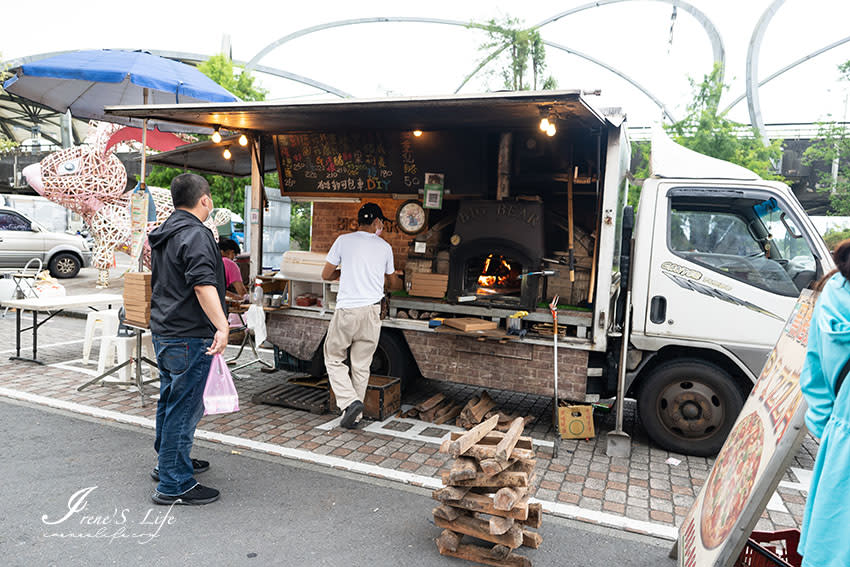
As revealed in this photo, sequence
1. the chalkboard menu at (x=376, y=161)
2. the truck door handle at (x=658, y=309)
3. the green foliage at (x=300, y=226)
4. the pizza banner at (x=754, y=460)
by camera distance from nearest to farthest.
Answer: the pizza banner at (x=754, y=460)
the truck door handle at (x=658, y=309)
the chalkboard menu at (x=376, y=161)
the green foliage at (x=300, y=226)

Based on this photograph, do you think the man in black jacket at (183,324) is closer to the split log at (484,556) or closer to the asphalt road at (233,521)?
the asphalt road at (233,521)

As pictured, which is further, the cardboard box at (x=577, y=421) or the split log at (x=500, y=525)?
the cardboard box at (x=577, y=421)

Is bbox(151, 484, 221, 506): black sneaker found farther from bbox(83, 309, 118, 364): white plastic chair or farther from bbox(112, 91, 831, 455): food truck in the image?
bbox(83, 309, 118, 364): white plastic chair

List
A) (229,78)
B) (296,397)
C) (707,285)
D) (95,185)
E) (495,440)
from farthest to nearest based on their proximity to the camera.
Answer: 1. (229,78)
2. (95,185)
3. (296,397)
4. (707,285)
5. (495,440)

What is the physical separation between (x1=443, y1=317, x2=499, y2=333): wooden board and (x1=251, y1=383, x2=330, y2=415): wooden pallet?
162 centimetres

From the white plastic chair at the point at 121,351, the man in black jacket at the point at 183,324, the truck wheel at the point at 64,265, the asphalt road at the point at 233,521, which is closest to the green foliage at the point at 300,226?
the truck wheel at the point at 64,265

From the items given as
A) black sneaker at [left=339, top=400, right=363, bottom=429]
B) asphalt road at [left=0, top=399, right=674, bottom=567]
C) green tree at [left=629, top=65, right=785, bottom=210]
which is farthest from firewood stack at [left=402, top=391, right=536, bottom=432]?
green tree at [left=629, top=65, right=785, bottom=210]

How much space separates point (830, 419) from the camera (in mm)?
1995

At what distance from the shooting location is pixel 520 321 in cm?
578

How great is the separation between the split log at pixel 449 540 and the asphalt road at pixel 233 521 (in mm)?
88

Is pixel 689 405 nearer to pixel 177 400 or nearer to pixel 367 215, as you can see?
pixel 367 215

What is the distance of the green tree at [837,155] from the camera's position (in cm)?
1589

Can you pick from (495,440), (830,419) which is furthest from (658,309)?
(830,419)

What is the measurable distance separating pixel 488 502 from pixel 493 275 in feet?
10.8
